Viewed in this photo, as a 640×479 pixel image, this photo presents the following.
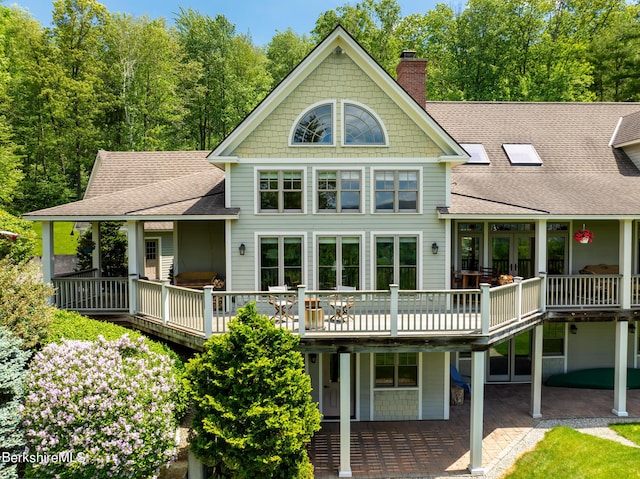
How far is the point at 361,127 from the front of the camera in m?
12.7

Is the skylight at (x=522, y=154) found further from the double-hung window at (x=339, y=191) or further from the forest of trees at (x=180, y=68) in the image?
the forest of trees at (x=180, y=68)

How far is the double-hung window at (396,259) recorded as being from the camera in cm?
1279

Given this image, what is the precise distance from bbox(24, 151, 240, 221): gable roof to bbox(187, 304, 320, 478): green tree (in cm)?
447

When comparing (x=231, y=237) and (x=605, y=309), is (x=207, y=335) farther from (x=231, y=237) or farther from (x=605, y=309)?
(x=605, y=309)

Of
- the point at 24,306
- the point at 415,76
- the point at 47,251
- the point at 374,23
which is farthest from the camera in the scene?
the point at 374,23

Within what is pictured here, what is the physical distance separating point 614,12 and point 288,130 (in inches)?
1398

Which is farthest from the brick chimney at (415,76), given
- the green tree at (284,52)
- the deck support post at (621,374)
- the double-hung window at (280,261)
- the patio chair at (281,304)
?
the green tree at (284,52)

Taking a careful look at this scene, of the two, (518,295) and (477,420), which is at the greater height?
(518,295)

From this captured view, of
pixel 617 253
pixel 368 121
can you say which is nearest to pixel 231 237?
pixel 368 121

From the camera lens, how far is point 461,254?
15.2 metres

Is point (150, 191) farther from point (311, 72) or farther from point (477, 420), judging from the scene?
point (477, 420)

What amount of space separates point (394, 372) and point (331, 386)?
198 cm

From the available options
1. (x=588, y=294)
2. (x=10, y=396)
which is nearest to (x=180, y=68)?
(x=10, y=396)

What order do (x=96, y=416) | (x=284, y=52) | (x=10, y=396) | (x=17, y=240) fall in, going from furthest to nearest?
(x=284, y=52)
(x=17, y=240)
(x=10, y=396)
(x=96, y=416)
